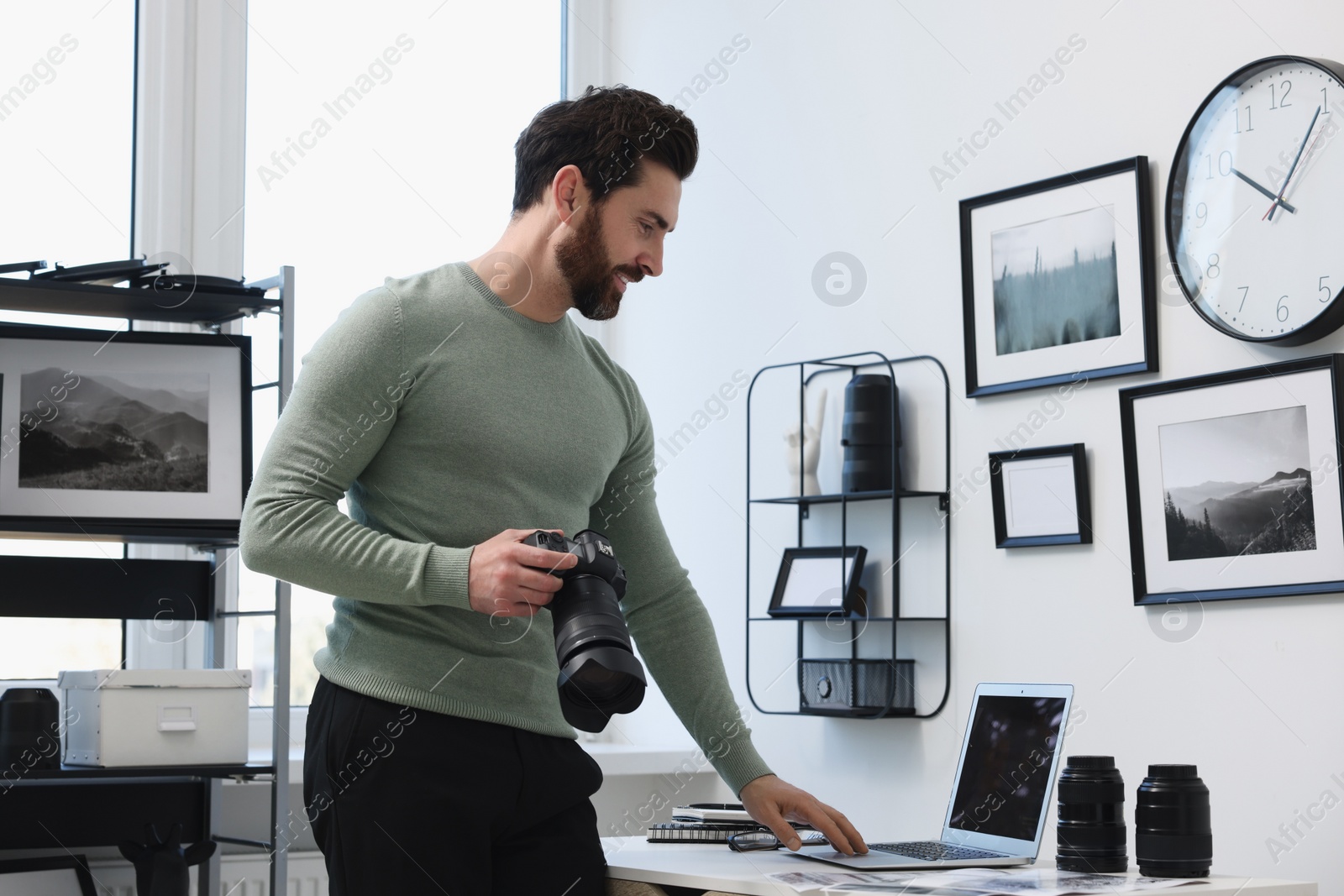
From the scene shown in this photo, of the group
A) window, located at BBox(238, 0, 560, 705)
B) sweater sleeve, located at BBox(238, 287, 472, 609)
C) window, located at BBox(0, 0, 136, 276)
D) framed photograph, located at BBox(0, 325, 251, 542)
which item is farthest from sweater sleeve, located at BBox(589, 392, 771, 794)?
window, located at BBox(0, 0, 136, 276)

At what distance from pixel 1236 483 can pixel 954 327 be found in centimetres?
66

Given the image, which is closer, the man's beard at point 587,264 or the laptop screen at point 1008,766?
the man's beard at point 587,264

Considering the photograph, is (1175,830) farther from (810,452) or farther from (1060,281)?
(810,452)

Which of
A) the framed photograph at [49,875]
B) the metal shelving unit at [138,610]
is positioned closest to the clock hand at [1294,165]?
the metal shelving unit at [138,610]

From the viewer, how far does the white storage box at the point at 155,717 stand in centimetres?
218

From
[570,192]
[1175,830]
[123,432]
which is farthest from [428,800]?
[123,432]

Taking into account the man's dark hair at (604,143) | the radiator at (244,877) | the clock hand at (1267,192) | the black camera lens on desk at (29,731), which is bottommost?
the radiator at (244,877)

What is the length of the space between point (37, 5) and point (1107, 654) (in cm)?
238

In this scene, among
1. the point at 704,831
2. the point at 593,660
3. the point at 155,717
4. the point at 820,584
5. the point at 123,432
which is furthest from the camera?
the point at 820,584

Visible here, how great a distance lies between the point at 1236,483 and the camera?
6.92 feet

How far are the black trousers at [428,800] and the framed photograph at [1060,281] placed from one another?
1.31 metres

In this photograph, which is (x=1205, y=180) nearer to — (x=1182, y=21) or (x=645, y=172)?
(x=1182, y=21)

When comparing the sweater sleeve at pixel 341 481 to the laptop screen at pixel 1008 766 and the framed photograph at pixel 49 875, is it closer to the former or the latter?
the laptop screen at pixel 1008 766

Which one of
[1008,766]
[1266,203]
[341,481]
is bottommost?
[1008,766]
